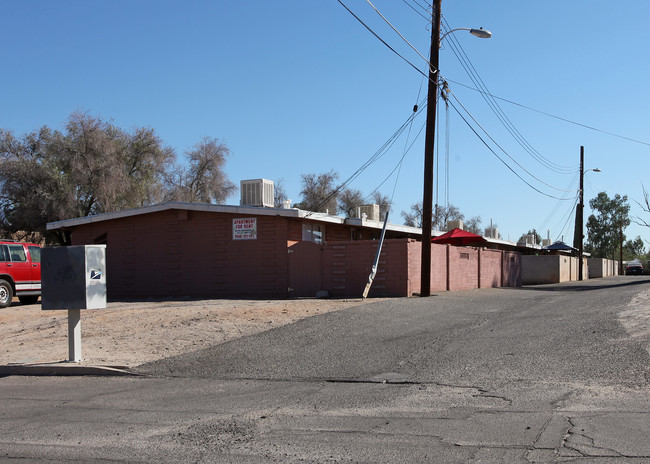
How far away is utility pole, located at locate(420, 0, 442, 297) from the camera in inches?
741

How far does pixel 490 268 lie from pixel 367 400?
75.7 ft

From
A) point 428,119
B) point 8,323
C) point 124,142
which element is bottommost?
point 8,323

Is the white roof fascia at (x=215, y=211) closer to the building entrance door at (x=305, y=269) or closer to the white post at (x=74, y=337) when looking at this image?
the building entrance door at (x=305, y=269)

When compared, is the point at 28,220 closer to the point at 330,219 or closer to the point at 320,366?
the point at 330,219

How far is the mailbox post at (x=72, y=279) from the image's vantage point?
958cm

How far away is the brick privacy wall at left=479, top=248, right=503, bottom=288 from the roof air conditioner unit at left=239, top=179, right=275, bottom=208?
422 inches

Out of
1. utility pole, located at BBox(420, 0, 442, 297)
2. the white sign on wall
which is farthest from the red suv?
utility pole, located at BBox(420, 0, 442, 297)

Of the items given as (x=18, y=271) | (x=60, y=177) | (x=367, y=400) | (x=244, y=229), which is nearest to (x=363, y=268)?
(x=244, y=229)

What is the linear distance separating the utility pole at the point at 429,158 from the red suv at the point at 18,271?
41.8ft

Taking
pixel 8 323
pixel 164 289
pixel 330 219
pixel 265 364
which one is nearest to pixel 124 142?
pixel 164 289

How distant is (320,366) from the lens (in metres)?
9.30

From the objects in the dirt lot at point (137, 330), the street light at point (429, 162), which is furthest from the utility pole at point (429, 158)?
the dirt lot at point (137, 330)

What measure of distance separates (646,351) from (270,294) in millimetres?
14201

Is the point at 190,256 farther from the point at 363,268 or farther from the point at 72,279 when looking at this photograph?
the point at 72,279
